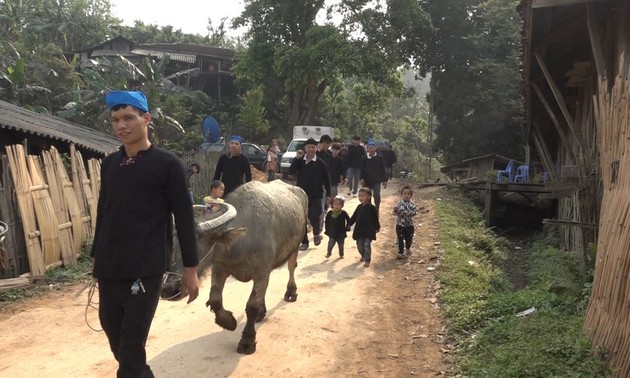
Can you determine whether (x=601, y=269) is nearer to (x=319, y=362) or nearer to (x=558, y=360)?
(x=558, y=360)

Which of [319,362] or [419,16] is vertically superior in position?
[419,16]

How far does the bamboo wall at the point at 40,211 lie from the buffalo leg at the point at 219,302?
4224 millimetres

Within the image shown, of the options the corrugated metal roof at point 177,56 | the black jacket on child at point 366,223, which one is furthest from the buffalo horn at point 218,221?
the corrugated metal roof at point 177,56

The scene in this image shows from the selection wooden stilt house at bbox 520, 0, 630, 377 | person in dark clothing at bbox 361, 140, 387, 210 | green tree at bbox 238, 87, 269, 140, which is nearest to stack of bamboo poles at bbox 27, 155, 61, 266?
person in dark clothing at bbox 361, 140, 387, 210

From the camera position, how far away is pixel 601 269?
5199 millimetres

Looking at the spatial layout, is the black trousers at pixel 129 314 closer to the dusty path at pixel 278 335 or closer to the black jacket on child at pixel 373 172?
the dusty path at pixel 278 335

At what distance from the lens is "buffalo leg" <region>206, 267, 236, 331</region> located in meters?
5.45

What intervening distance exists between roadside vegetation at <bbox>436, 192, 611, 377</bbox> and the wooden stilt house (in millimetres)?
346

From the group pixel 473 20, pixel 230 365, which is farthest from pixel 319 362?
pixel 473 20

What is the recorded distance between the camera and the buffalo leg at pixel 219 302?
545 centimetres

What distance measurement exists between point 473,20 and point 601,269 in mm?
25253

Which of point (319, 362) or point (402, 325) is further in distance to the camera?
point (402, 325)

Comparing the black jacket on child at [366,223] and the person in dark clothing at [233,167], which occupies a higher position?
the person in dark clothing at [233,167]

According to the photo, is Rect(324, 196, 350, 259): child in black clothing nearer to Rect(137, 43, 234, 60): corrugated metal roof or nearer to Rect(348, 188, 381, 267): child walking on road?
Rect(348, 188, 381, 267): child walking on road
